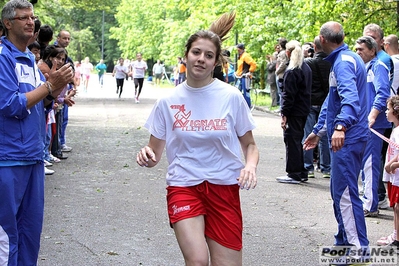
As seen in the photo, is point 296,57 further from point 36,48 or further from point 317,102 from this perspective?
point 36,48

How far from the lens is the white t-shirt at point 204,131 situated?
5.21 metres

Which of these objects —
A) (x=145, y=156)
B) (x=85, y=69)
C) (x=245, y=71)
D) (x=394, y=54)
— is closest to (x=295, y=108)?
(x=394, y=54)

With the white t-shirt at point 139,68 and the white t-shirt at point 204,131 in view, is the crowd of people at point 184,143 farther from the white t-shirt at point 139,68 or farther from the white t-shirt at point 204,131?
the white t-shirt at point 139,68

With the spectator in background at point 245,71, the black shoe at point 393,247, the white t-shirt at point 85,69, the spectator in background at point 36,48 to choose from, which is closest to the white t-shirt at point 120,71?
the spectator in background at point 245,71

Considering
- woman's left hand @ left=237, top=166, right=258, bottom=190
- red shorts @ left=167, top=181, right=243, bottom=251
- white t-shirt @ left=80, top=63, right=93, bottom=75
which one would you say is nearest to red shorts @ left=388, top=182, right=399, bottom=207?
red shorts @ left=167, top=181, right=243, bottom=251

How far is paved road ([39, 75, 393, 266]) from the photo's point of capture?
7.53 meters

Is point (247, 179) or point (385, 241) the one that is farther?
point (385, 241)

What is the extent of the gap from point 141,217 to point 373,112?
2925 millimetres

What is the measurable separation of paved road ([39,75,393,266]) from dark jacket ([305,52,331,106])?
1321 millimetres

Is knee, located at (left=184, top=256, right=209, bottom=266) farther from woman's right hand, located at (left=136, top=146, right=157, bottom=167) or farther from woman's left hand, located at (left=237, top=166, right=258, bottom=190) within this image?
woman's right hand, located at (left=136, top=146, right=157, bottom=167)

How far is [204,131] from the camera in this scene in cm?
520

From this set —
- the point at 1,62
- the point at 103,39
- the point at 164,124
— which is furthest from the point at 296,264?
the point at 103,39

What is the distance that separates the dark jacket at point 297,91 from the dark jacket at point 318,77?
57 cm

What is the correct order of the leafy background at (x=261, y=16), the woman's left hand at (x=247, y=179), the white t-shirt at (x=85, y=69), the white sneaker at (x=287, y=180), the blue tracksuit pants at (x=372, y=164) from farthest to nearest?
the white t-shirt at (x=85, y=69)
the leafy background at (x=261, y=16)
the white sneaker at (x=287, y=180)
the blue tracksuit pants at (x=372, y=164)
the woman's left hand at (x=247, y=179)
